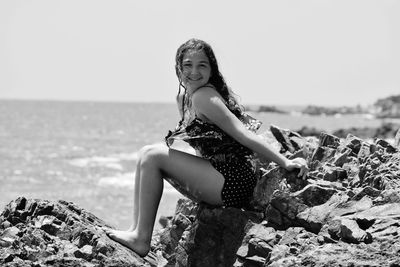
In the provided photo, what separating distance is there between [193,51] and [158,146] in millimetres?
844

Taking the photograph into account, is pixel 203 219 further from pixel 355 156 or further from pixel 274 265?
pixel 355 156

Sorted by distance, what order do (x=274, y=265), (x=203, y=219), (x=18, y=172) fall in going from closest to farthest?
(x=274, y=265) → (x=203, y=219) → (x=18, y=172)

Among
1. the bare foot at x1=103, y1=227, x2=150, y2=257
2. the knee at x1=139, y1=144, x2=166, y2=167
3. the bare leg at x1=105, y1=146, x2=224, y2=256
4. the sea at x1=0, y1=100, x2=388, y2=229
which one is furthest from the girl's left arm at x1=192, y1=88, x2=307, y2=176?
the bare foot at x1=103, y1=227, x2=150, y2=257

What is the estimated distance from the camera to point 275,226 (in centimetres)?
562

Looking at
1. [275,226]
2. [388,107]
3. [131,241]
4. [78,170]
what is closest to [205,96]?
[275,226]

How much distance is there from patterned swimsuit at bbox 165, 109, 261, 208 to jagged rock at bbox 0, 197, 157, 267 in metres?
0.89

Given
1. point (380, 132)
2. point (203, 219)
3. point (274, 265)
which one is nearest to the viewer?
point (274, 265)

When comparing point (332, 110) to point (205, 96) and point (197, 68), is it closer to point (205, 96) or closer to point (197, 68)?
point (197, 68)

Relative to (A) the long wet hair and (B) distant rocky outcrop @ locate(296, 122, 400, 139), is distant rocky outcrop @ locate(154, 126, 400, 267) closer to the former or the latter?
(A) the long wet hair

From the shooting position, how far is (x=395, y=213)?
16.7 ft

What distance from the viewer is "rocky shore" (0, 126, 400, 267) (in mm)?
4910

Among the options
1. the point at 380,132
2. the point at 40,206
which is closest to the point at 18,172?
the point at 40,206

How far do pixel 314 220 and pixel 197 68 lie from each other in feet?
5.22

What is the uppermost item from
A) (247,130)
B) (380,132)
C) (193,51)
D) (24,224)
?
(193,51)
